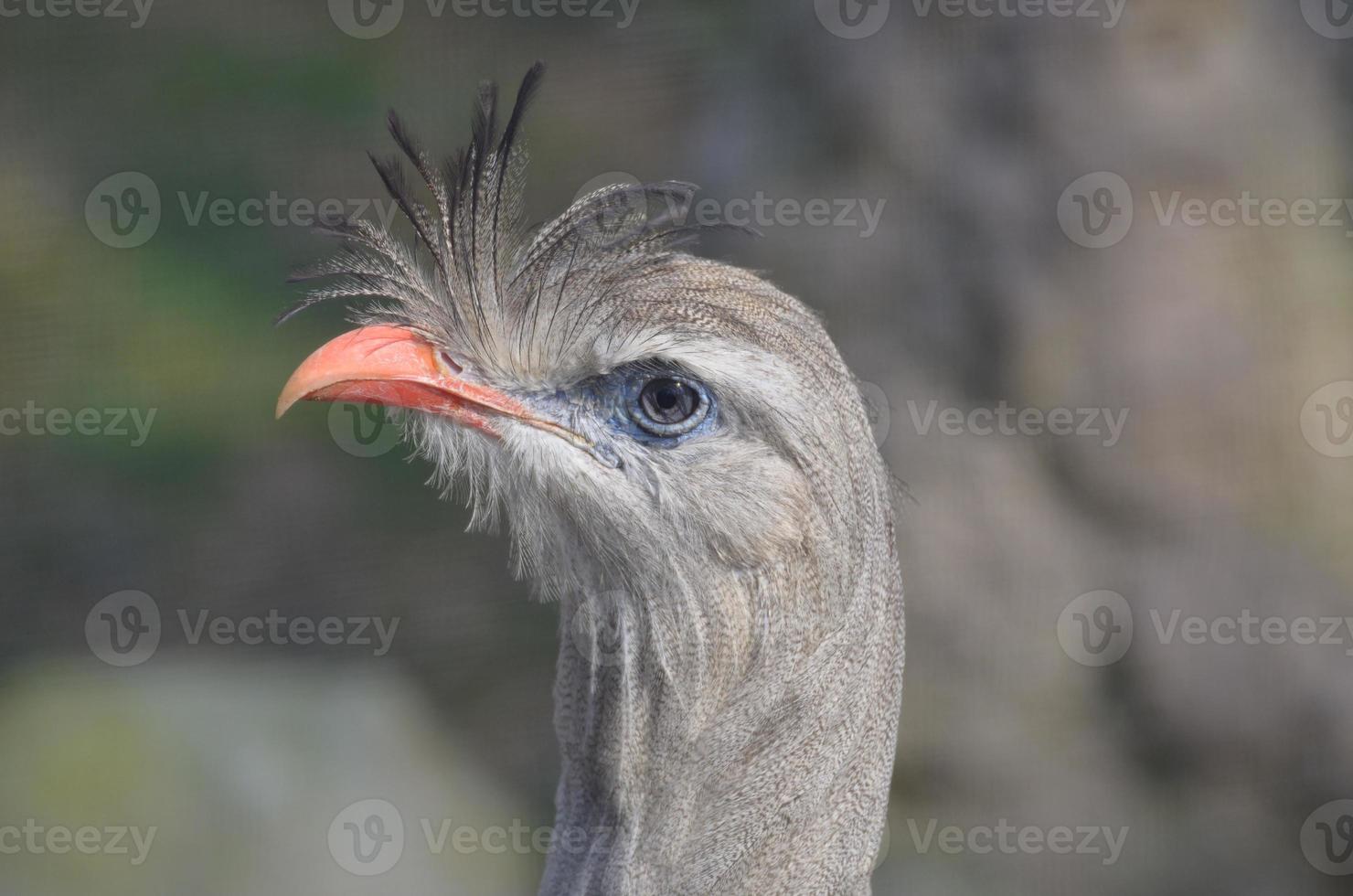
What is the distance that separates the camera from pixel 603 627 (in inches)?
65.1

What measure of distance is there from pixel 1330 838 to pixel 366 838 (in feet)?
8.66

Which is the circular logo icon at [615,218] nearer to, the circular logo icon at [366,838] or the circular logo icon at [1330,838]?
the circular logo icon at [366,838]

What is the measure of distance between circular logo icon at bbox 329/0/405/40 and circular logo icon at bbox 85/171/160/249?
907 millimetres

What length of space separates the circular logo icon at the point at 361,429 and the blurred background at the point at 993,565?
2.2 inches

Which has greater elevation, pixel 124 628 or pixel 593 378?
pixel 593 378

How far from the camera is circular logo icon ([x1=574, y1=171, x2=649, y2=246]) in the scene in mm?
1613

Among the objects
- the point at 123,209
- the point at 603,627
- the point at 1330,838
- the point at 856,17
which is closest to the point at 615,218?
the point at 603,627

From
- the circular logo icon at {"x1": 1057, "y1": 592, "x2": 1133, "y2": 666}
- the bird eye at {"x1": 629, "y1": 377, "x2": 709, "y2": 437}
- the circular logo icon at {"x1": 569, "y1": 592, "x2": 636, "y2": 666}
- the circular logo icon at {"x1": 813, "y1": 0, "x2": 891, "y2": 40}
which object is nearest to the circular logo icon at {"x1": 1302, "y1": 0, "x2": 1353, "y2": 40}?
the circular logo icon at {"x1": 813, "y1": 0, "x2": 891, "y2": 40}

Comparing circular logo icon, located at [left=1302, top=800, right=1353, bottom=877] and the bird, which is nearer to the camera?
the bird

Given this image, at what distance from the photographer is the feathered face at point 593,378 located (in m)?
1.53

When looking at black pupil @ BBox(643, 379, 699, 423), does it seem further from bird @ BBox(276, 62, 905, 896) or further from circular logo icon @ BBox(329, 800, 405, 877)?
A: circular logo icon @ BBox(329, 800, 405, 877)

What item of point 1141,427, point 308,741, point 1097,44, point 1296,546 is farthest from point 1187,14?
point 308,741

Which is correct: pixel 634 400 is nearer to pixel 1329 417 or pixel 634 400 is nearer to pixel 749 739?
pixel 749 739

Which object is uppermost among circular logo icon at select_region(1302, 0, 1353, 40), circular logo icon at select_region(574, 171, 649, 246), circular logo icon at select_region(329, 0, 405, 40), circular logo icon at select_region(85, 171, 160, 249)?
circular logo icon at select_region(1302, 0, 1353, 40)
